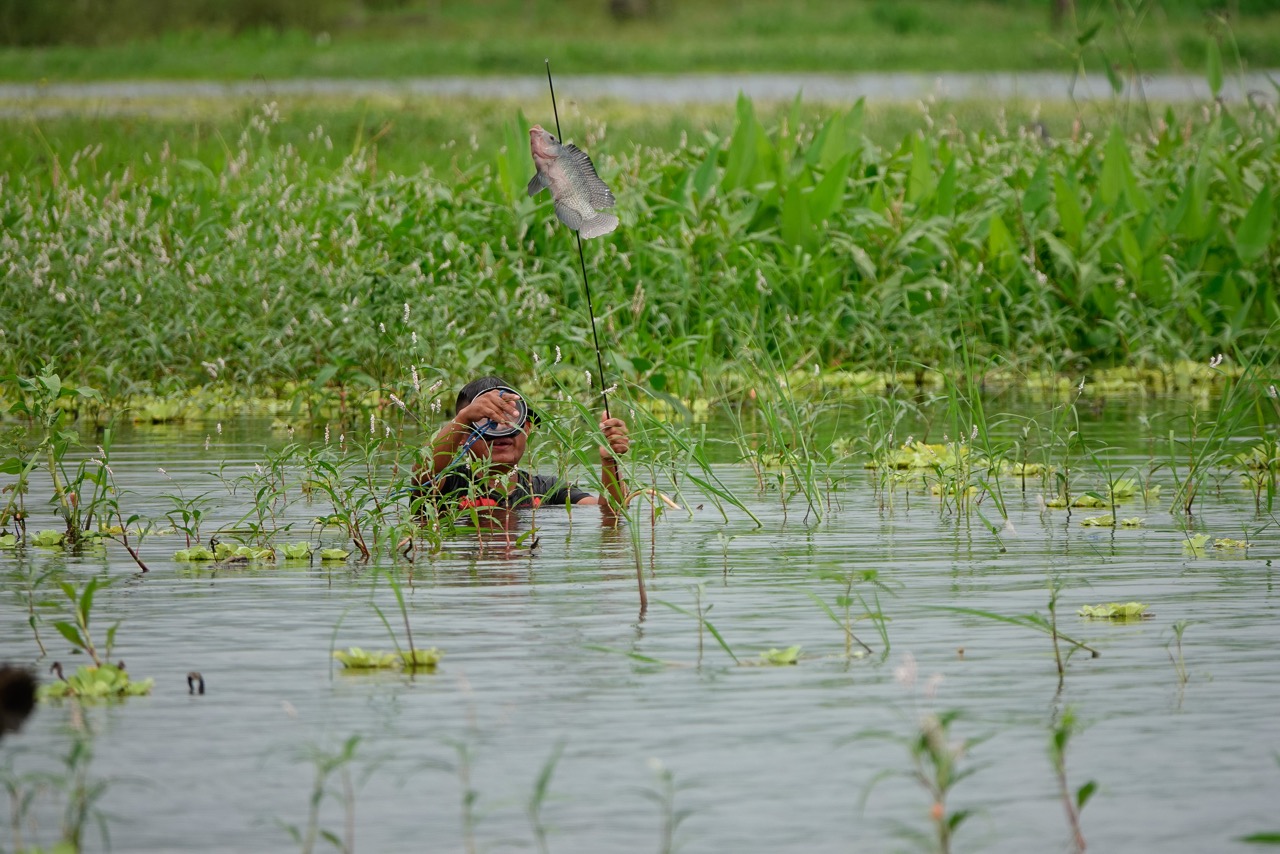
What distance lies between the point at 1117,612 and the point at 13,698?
3.36 m

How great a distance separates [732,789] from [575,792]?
0.34 m

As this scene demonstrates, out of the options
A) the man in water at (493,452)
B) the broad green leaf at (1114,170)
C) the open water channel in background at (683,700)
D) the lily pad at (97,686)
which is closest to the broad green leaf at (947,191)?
the broad green leaf at (1114,170)

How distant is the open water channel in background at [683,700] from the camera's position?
386 cm

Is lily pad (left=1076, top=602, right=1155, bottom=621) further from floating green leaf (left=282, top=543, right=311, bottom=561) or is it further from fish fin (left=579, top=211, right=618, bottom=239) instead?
floating green leaf (left=282, top=543, right=311, bottom=561)

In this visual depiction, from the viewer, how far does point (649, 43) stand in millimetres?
36531

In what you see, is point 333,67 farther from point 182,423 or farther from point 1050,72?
point 182,423

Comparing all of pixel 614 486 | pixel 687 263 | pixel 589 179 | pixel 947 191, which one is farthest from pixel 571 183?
pixel 947 191

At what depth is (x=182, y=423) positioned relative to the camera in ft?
35.2

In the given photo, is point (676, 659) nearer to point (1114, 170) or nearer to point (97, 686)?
point (97, 686)

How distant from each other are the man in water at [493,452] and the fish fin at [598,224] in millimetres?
610

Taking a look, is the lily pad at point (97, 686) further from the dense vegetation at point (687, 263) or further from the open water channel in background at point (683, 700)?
the dense vegetation at point (687, 263)

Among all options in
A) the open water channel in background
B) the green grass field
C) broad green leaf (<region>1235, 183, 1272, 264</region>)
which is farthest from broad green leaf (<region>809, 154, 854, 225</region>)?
the green grass field

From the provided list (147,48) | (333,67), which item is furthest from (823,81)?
(147,48)

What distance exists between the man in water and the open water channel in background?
0.27 meters
